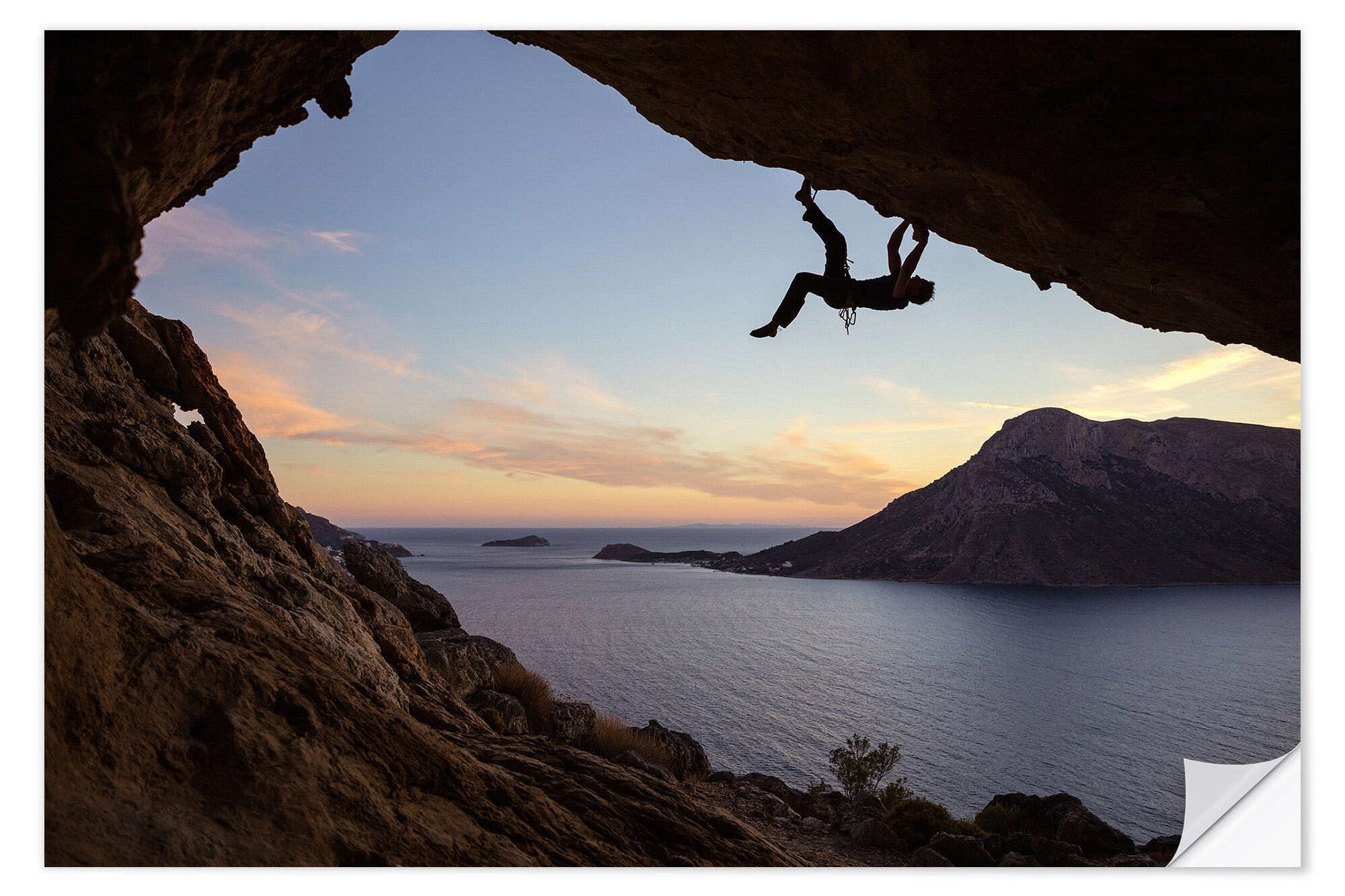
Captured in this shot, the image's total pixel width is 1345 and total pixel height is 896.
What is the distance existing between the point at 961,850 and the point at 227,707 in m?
8.32

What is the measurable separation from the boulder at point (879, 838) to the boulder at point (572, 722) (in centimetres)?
397

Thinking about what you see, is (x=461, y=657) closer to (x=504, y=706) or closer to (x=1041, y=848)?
(x=504, y=706)

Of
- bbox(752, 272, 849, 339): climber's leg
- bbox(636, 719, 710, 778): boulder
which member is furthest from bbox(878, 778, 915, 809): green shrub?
bbox(752, 272, 849, 339): climber's leg

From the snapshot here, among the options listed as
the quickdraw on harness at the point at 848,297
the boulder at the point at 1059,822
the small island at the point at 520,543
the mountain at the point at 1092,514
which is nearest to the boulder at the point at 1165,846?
the boulder at the point at 1059,822

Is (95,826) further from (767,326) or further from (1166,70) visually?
(1166,70)

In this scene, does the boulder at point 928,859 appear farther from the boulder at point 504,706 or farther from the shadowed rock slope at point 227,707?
→ the boulder at point 504,706

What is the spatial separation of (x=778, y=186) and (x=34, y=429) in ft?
Answer: 26.5

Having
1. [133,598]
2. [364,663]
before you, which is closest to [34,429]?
[133,598]

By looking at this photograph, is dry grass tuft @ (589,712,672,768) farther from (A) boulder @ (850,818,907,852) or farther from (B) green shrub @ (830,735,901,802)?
(B) green shrub @ (830,735,901,802)

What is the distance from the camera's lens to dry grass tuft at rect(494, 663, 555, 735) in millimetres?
9672

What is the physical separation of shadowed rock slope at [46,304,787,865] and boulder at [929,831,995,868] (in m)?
4.34

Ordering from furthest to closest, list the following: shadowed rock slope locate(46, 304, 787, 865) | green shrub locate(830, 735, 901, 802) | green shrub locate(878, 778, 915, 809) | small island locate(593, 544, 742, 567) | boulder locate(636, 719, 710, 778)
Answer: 1. small island locate(593, 544, 742, 567)
2. green shrub locate(830, 735, 901, 802)
3. green shrub locate(878, 778, 915, 809)
4. boulder locate(636, 719, 710, 778)
5. shadowed rock slope locate(46, 304, 787, 865)

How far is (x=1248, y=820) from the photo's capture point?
502 cm

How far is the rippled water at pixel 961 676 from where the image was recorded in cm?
2153
